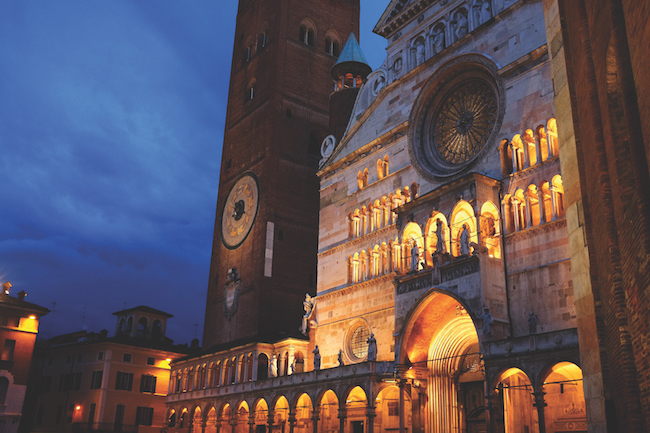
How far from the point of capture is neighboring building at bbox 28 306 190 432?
48.1 metres

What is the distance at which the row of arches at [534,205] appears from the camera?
2333 centimetres

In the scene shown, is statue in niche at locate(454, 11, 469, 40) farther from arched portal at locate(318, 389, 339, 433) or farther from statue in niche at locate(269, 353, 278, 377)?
statue in niche at locate(269, 353, 278, 377)

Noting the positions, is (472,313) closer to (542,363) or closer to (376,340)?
(542,363)

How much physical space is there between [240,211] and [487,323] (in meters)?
28.0

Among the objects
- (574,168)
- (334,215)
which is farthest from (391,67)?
(574,168)

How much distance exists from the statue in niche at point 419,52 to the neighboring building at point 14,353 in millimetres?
34105

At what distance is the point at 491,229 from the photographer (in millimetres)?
25422

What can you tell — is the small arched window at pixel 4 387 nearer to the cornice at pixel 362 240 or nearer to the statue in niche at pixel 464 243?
the cornice at pixel 362 240

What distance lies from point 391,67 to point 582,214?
24788 millimetres

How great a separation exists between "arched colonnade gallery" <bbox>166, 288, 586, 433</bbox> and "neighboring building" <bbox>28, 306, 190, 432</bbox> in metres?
17.2

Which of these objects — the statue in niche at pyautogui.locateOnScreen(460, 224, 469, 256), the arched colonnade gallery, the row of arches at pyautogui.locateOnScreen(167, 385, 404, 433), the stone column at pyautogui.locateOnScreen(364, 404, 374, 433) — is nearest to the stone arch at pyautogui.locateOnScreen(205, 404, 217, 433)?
the row of arches at pyautogui.locateOnScreen(167, 385, 404, 433)

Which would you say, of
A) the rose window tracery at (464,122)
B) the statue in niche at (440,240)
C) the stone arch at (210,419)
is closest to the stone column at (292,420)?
the stone arch at (210,419)

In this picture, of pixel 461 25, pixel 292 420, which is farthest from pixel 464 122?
pixel 292 420

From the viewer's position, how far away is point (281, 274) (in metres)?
42.7
